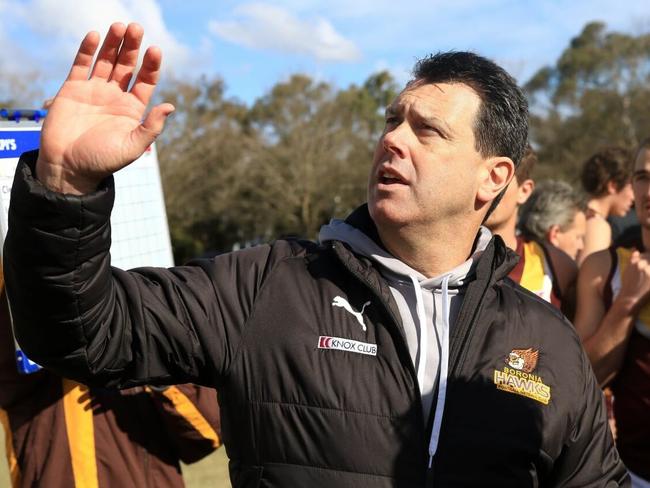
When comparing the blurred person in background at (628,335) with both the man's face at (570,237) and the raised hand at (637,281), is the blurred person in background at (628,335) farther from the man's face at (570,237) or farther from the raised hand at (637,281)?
the man's face at (570,237)

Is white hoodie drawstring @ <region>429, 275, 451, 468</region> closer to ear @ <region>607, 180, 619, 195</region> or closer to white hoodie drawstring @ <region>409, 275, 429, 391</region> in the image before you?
white hoodie drawstring @ <region>409, 275, 429, 391</region>

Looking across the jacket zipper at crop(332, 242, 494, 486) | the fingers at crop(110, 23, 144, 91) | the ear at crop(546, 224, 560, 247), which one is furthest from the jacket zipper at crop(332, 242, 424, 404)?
the ear at crop(546, 224, 560, 247)

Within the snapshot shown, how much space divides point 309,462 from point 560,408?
27.7 inches

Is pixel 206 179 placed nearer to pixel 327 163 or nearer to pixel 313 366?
pixel 327 163

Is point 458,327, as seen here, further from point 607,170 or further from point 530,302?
point 607,170

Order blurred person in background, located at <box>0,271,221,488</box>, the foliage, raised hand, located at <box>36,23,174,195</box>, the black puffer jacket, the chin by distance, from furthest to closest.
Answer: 1. the foliage
2. blurred person in background, located at <box>0,271,221,488</box>
3. the chin
4. the black puffer jacket
5. raised hand, located at <box>36,23,174,195</box>

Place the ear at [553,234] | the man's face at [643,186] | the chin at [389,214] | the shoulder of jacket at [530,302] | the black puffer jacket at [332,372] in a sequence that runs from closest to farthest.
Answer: the black puffer jacket at [332,372] → the chin at [389,214] → the shoulder of jacket at [530,302] → the man's face at [643,186] → the ear at [553,234]

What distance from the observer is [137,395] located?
8.41 ft

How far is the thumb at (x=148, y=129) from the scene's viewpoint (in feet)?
5.13

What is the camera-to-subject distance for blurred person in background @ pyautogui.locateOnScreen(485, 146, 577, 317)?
343cm

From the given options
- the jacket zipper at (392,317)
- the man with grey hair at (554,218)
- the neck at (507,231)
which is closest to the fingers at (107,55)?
the jacket zipper at (392,317)

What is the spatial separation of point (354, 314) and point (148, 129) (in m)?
0.73

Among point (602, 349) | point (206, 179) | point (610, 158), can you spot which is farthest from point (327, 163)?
point (602, 349)

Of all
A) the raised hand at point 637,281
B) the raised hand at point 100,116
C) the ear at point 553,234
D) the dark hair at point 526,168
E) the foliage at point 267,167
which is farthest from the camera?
the foliage at point 267,167
